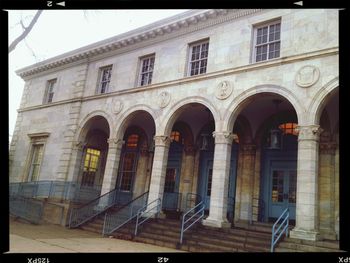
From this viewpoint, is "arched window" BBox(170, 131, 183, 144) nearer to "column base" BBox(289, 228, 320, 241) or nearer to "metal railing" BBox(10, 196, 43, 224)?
"metal railing" BBox(10, 196, 43, 224)

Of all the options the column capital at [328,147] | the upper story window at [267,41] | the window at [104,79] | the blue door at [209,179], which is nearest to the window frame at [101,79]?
the window at [104,79]

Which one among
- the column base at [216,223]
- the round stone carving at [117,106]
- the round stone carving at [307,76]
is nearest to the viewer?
the round stone carving at [307,76]

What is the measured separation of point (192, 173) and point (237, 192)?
280 centimetres

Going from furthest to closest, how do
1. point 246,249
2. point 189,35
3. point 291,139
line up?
point 189,35, point 291,139, point 246,249

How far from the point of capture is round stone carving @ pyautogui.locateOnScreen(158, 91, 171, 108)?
14.5 m

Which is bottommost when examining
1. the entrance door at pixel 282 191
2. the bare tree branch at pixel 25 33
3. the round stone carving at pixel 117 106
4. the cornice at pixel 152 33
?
the entrance door at pixel 282 191

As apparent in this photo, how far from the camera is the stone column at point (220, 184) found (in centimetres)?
1157

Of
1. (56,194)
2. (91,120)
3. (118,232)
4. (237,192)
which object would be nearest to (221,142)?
(237,192)

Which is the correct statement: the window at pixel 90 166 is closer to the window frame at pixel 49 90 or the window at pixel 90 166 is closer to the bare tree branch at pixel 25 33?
the window frame at pixel 49 90

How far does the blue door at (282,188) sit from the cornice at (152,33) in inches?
258

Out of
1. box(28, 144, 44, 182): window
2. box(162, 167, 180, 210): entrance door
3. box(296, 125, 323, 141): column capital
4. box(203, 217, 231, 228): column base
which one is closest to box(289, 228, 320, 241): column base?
box(203, 217, 231, 228): column base

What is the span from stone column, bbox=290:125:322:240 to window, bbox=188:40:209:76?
17.8 feet

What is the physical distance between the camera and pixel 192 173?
16250 millimetres

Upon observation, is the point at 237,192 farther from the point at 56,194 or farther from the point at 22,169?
the point at 22,169
